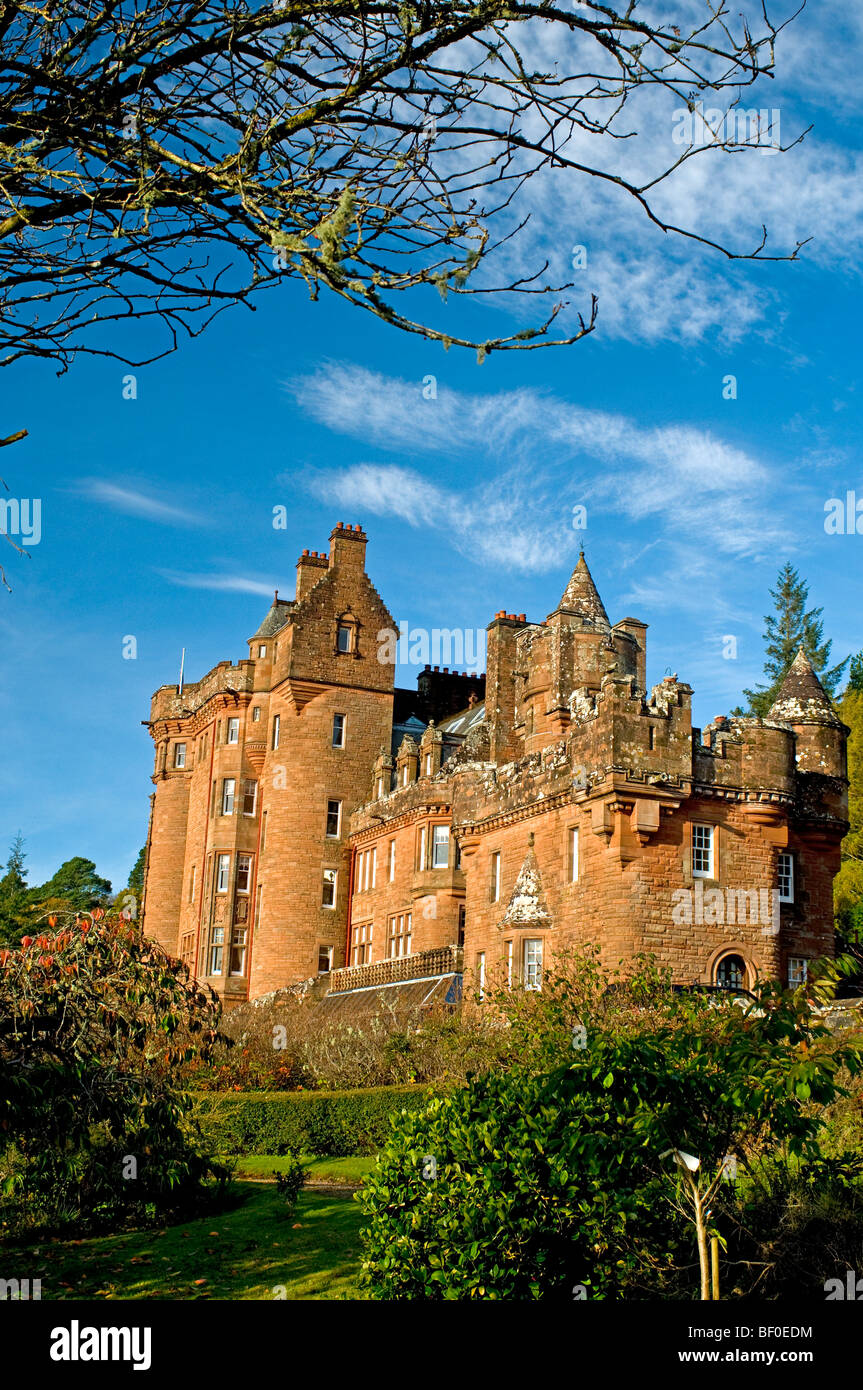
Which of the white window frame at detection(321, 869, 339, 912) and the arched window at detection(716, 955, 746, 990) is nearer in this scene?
the arched window at detection(716, 955, 746, 990)

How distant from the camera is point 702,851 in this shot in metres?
26.5

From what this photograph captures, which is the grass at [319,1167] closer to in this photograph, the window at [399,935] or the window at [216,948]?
the window at [399,935]

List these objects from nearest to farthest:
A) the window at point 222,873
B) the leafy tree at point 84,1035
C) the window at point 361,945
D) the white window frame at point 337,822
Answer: the leafy tree at point 84,1035 < the window at point 361,945 < the white window frame at point 337,822 < the window at point 222,873

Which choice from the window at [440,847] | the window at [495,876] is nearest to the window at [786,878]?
the window at [495,876]

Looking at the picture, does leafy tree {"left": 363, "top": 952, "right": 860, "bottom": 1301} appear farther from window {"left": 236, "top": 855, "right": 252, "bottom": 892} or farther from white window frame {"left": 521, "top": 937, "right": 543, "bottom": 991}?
window {"left": 236, "top": 855, "right": 252, "bottom": 892}

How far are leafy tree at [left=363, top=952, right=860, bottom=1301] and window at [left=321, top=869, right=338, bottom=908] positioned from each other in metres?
35.1

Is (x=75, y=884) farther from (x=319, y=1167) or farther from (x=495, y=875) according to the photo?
(x=319, y=1167)

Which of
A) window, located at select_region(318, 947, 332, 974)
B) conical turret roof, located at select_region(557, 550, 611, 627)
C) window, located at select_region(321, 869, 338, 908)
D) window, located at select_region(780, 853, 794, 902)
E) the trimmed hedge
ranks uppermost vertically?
conical turret roof, located at select_region(557, 550, 611, 627)

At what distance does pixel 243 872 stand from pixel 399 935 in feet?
31.0

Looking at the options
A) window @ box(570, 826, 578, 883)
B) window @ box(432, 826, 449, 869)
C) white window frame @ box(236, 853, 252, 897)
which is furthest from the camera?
white window frame @ box(236, 853, 252, 897)

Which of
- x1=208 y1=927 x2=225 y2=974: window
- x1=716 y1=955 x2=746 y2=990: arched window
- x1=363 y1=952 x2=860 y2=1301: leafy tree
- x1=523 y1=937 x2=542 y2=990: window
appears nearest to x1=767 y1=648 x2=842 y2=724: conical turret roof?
x1=716 y1=955 x2=746 y2=990: arched window

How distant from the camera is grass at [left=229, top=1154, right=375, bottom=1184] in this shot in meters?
20.2

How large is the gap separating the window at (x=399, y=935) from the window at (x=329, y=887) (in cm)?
482

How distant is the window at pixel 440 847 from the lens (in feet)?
126
